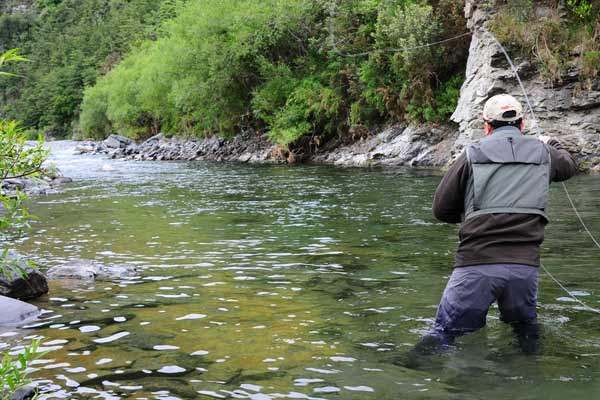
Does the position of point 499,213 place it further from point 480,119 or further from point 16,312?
point 480,119

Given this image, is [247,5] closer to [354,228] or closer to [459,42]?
[459,42]

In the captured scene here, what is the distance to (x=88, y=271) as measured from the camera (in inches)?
344

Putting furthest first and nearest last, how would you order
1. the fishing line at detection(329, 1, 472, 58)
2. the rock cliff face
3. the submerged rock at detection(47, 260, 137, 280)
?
the fishing line at detection(329, 1, 472, 58), the rock cliff face, the submerged rock at detection(47, 260, 137, 280)

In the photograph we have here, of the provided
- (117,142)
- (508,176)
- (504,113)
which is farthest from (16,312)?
(117,142)

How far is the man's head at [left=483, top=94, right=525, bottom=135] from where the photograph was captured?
5.00 metres

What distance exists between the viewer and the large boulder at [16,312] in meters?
6.52

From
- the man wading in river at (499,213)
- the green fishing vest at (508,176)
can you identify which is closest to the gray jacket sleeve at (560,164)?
the man wading in river at (499,213)

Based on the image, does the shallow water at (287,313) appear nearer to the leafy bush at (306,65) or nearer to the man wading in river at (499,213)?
the man wading in river at (499,213)

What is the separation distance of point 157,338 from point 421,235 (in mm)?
6382

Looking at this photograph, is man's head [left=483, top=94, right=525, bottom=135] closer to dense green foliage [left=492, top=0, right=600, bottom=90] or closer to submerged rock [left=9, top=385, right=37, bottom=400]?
submerged rock [left=9, top=385, right=37, bottom=400]

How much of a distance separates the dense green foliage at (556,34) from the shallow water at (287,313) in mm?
9617

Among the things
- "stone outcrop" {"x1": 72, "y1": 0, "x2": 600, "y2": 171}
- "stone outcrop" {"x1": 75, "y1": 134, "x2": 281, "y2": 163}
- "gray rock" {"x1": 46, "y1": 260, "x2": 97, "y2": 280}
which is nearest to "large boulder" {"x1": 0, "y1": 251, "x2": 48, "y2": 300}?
"gray rock" {"x1": 46, "y1": 260, "x2": 97, "y2": 280}

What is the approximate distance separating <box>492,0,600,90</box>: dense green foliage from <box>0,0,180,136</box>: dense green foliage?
67.5 meters

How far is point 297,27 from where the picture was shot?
37.9 meters
